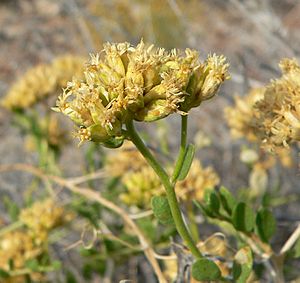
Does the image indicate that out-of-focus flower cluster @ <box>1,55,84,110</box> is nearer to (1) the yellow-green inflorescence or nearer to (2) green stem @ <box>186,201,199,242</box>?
(2) green stem @ <box>186,201,199,242</box>

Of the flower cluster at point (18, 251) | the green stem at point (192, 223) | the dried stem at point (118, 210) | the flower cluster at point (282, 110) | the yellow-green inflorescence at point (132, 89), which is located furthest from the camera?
the flower cluster at point (18, 251)

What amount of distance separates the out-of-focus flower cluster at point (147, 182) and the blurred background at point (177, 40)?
24 cm

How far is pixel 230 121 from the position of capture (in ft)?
6.12

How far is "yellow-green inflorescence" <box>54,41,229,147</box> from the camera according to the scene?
3.46ft

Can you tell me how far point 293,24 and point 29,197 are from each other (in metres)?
5.71

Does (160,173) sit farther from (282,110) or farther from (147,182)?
Answer: (147,182)

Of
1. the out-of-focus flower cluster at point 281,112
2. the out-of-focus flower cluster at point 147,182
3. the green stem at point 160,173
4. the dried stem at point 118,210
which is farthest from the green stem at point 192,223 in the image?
the green stem at point 160,173

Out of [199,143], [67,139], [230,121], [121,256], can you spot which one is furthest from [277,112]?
[67,139]

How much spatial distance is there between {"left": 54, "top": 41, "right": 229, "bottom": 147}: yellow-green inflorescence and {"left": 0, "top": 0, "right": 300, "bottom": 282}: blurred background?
1.24 feet

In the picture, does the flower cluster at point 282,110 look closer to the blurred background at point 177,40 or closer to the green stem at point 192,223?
the blurred background at point 177,40

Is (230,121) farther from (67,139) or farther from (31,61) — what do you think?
(31,61)

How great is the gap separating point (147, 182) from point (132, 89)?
2.74 feet

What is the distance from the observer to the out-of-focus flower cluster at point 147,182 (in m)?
1.75

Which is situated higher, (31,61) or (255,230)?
(255,230)
